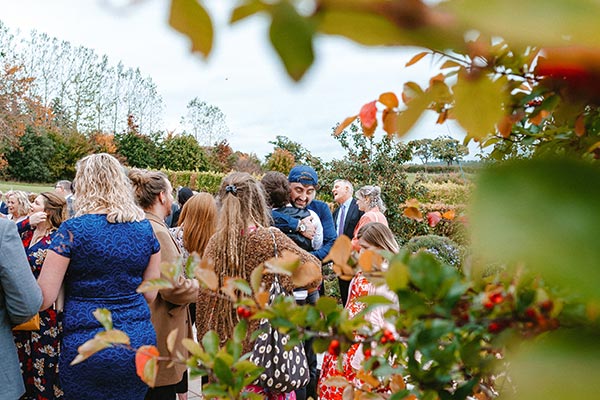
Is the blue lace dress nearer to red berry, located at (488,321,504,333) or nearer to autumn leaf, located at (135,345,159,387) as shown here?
autumn leaf, located at (135,345,159,387)

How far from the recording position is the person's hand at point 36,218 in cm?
382

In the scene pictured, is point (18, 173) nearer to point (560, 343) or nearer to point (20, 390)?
point (20, 390)

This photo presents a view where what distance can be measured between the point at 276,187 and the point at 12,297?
2360 mm

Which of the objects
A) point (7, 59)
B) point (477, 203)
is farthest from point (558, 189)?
point (7, 59)

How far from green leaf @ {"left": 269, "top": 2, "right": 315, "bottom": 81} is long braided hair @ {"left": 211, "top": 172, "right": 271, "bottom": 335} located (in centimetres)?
284

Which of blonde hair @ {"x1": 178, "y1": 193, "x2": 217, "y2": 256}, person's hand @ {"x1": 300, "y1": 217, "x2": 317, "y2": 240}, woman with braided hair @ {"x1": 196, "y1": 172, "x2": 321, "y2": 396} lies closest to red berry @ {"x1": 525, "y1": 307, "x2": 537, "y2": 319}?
woman with braided hair @ {"x1": 196, "y1": 172, "x2": 321, "y2": 396}

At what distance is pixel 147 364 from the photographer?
3.18ft

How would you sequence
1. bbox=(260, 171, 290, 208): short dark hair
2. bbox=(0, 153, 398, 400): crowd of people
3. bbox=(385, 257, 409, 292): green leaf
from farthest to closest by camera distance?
bbox=(260, 171, 290, 208): short dark hair < bbox=(0, 153, 398, 400): crowd of people < bbox=(385, 257, 409, 292): green leaf

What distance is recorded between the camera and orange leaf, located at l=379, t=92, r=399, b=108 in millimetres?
796

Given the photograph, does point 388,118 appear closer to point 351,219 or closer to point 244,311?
point 244,311

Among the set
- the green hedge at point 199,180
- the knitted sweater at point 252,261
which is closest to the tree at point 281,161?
the green hedge at point 199,180

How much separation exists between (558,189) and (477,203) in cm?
4

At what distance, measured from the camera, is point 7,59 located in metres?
27.8

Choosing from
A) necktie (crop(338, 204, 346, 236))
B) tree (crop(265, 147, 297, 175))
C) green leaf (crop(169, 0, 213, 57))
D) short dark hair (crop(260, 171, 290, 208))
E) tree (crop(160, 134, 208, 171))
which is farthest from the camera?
tree (crop(160, 134, 208, 171))
